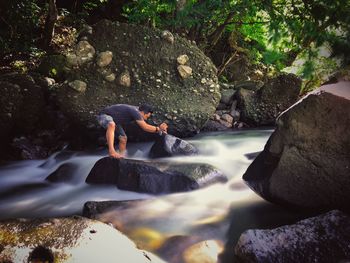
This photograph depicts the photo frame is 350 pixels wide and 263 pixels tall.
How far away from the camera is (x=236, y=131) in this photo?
31.8ft

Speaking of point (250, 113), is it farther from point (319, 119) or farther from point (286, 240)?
point (286, 240)

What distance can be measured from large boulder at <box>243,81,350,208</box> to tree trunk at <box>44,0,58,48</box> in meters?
8.55

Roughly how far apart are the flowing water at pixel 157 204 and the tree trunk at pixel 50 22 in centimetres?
509

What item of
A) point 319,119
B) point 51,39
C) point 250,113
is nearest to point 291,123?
point 319,119

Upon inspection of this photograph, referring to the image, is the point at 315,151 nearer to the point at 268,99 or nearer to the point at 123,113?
the point at 123,113

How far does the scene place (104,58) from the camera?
8.15 meters

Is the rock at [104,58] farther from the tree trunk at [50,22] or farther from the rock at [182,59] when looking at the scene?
the tree trunk at [50,22]

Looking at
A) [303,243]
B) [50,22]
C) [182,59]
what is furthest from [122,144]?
[50,22]

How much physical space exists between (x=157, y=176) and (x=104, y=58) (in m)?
4.23

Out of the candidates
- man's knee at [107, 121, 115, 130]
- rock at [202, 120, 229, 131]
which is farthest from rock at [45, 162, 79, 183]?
rock at [202, 120, 229, 131]

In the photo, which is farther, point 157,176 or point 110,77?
point 110,77

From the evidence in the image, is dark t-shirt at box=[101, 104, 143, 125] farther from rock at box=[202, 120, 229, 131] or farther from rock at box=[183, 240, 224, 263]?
rock at box=[202, 120, 229, 131]

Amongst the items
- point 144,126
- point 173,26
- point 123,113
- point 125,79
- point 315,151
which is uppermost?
point 173,26

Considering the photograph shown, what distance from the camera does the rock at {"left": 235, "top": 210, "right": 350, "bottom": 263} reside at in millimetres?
3031
